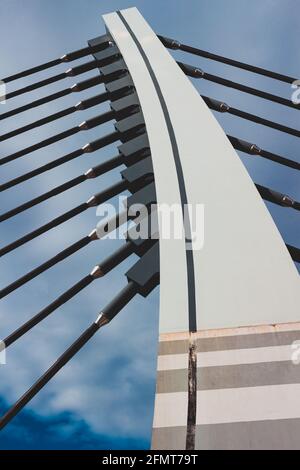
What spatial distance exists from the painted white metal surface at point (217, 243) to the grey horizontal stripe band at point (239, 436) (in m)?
0.81

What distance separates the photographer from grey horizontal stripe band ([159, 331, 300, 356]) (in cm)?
312

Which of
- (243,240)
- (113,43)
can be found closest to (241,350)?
(243,240)

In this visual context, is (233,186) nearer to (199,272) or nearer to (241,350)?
(199,272)

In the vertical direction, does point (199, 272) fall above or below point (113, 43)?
below

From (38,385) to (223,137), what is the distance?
12.2 ft

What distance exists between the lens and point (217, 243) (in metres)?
4.03

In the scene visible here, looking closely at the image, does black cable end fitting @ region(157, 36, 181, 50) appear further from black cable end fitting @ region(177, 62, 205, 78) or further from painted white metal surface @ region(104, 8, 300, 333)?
painted white metal surface @ region(104, 8, 300, 333)

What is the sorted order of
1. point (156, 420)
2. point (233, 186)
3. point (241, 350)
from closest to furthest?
point (156, 420) < point (241, 350) < point (233, 186)

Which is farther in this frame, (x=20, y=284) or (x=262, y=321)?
(x=20, y=284)

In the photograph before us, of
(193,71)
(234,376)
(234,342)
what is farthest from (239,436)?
(193,71)

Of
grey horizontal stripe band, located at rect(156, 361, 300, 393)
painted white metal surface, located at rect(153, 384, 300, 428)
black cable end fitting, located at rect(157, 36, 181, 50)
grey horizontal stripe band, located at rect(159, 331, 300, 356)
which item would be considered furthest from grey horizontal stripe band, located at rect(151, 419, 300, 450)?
black cable end fitting, located at rect(157, 36, 181, 50)

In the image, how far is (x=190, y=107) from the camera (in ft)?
20.9

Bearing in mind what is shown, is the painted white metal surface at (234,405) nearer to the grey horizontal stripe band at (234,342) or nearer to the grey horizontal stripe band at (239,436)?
the grey horizontal stripe band at (239,436)

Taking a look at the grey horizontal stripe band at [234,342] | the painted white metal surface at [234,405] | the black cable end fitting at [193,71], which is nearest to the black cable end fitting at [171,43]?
the black cable end fitting at [193,71]
